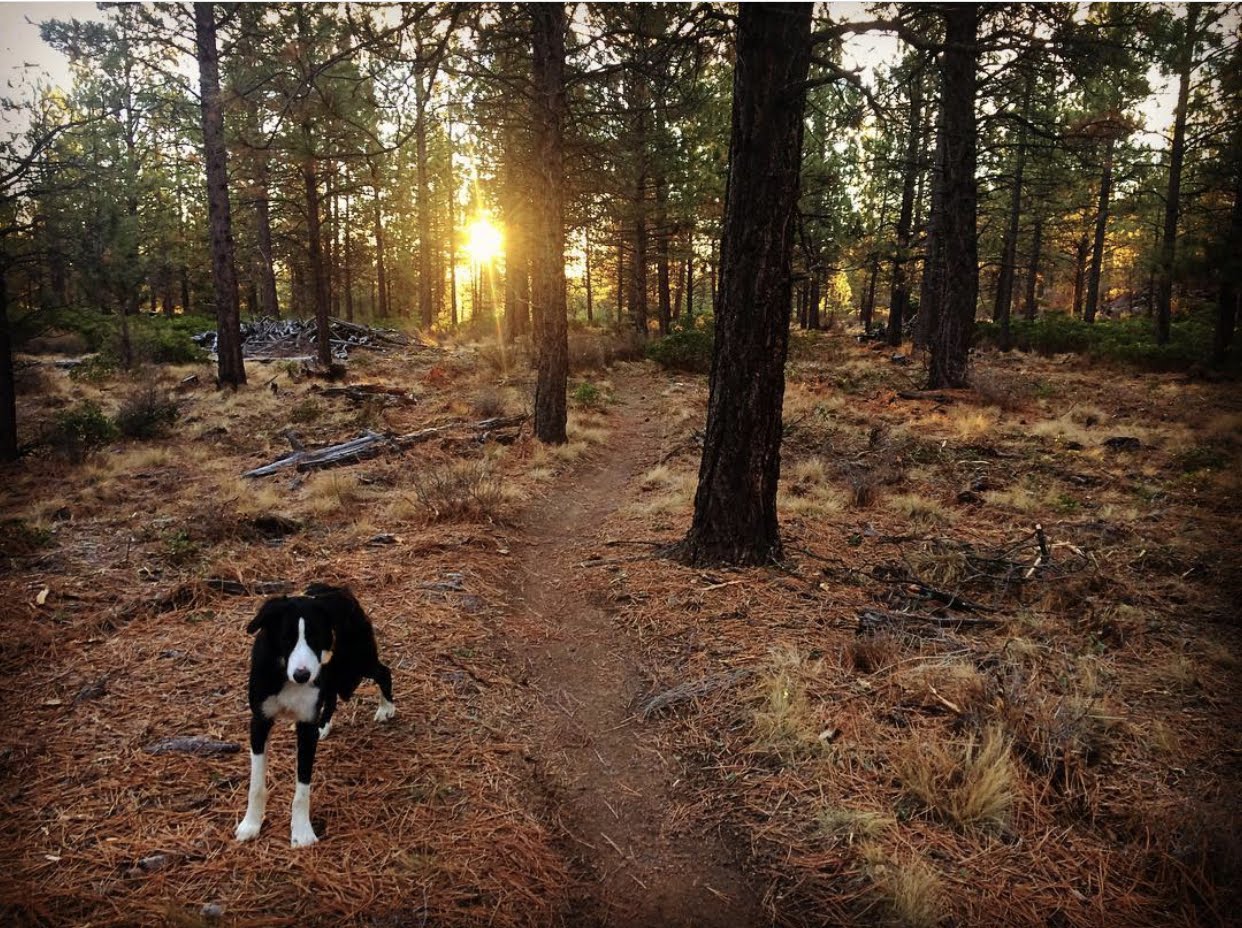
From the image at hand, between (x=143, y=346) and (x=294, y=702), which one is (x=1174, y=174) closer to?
(x=294, y=702)

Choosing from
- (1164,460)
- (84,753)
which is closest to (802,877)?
(84,753)

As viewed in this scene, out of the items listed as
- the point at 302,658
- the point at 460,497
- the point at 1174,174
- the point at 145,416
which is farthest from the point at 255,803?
the point at 1174,174

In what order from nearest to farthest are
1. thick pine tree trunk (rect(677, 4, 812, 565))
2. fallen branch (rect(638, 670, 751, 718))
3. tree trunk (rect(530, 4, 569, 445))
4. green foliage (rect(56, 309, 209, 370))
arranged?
fallen branch (rect(638, 670, 751, 718)) < thick pine tree trunk (rect(677, 4, 812, 565)) < tree trunk (rect(530, 4, 569, 445)) < green foliage (rect(56, 309, 209, 370))

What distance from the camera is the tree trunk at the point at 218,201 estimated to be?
13.5m

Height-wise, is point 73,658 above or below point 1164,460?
below

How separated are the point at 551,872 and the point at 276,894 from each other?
1095 millimetres

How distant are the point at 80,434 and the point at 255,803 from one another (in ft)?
35.8

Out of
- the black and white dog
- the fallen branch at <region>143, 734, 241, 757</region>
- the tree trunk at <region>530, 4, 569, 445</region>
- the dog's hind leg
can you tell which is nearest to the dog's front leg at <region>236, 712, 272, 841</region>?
the black and white dog

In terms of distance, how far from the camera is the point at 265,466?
9.34 metres

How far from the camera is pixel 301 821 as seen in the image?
265cm

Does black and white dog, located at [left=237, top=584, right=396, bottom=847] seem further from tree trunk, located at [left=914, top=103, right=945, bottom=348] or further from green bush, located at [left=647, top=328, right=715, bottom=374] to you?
green bush, located at [left=647, top=328, right=715, bottom=374]

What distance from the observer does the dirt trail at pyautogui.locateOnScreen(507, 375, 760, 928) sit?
2514mm

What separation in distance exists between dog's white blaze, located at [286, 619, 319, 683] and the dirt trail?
1.37 meters

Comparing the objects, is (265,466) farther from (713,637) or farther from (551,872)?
(551,872)
